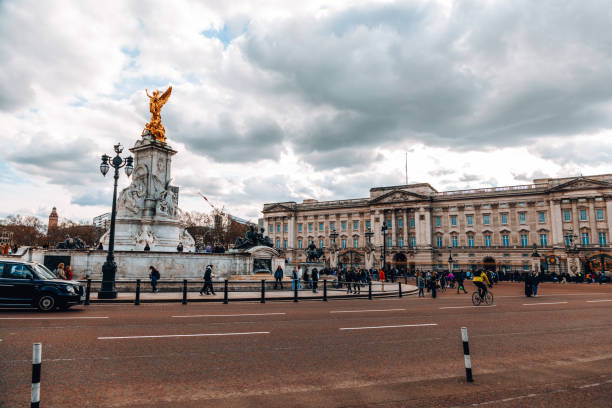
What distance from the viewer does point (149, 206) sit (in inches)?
1156

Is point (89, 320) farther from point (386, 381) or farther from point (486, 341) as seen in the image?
point (486, 341)

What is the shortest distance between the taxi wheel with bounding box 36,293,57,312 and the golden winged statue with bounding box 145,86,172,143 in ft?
63.7

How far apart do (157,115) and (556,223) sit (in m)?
74.9

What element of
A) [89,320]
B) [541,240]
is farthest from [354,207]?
[89,320]

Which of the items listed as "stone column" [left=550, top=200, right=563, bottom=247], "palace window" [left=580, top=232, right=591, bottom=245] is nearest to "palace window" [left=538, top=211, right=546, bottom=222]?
"stone column" [left=550, top=200, right=563, bottom=247]

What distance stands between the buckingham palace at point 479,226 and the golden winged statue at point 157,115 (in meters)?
41.2

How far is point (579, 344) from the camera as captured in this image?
9.42 meters

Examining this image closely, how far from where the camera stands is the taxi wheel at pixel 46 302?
13656 mm

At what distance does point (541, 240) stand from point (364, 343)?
8284cm

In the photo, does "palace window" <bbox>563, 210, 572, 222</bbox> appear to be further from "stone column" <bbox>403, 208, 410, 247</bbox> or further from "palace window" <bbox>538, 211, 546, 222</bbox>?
"stone column" <bbox>403, 208, 410, 247</bbox>

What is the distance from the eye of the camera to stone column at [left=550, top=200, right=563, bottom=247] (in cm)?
7544

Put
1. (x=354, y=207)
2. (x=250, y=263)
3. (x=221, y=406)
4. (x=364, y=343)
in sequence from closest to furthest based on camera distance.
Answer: (x=221, y=406) < (x=364, y=343) < (x=250, y=263) < (x=354, y=207)

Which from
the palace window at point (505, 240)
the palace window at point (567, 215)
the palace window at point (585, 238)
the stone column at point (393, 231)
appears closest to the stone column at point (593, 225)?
the palace window at point (585, 238)

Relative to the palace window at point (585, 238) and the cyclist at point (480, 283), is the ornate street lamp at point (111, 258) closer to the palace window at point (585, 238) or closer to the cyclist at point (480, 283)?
the cyclist at point (480, 283)
